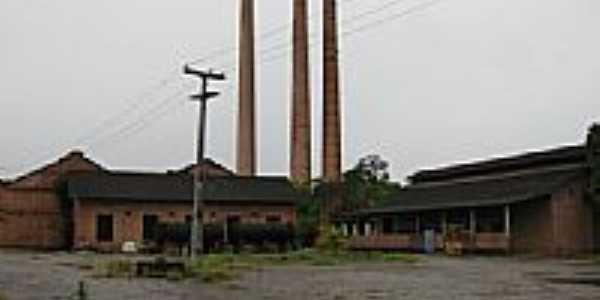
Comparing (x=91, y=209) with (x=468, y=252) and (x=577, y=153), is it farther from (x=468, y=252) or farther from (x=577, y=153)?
(x=577, y=153)

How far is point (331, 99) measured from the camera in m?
52.2

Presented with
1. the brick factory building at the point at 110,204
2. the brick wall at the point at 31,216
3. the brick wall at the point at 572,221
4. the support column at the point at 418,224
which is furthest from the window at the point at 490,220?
the brick wall at the point at 31,216

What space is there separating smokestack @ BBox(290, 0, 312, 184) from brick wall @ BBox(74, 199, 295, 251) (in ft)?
18.6

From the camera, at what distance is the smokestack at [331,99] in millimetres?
52094

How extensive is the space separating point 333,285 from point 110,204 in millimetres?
39360

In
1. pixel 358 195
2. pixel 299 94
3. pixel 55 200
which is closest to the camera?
pixel 358 195

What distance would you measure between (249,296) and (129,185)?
43838 mm

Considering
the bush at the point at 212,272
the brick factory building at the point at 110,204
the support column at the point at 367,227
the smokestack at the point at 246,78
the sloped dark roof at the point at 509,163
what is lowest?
the bush at the point at 212,272

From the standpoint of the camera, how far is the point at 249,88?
2490 inches

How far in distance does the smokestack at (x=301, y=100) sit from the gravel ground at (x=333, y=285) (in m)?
22.1

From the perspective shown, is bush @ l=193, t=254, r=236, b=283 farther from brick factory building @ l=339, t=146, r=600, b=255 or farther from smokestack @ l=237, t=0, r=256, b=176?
smokestack @ l=237, t=0, r=256, b=176

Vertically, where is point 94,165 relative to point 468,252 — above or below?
above

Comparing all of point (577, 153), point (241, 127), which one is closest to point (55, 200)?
point (241, 127)

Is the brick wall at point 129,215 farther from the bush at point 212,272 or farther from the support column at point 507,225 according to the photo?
the bush at point 212,272
